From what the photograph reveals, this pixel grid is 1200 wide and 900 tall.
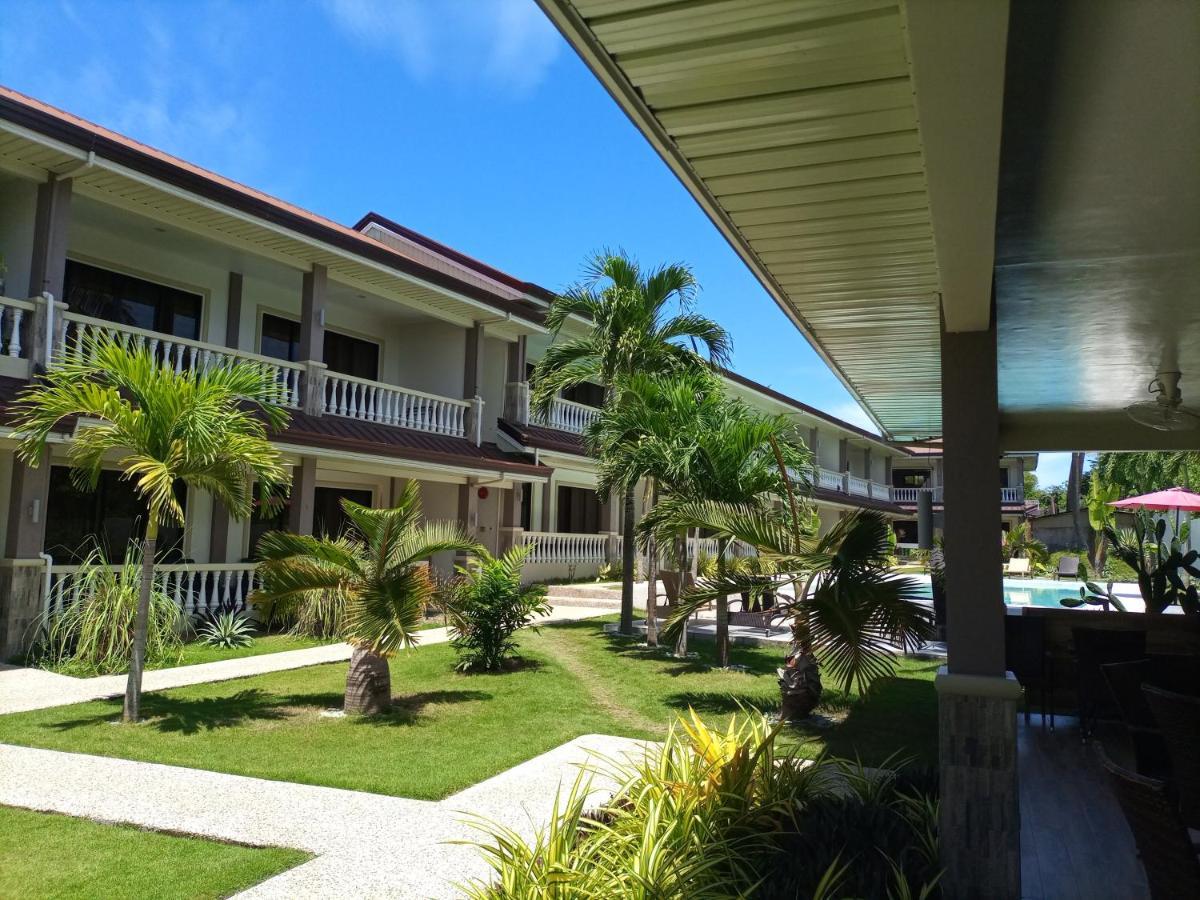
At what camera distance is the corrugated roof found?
9.16ft

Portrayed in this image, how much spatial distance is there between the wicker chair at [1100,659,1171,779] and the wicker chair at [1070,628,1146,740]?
1.41 metres

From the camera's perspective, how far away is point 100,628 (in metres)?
10.1

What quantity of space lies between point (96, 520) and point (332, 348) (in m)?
6.12

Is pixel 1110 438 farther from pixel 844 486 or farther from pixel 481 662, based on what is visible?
pixel 844 486

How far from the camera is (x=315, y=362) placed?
14.8m

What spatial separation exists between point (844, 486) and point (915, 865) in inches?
1470

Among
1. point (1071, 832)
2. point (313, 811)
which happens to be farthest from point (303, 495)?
point (1071, 832)

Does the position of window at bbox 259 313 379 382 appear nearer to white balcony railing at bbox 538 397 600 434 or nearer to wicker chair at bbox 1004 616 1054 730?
white balcony railing at bbox 538 397 600 434

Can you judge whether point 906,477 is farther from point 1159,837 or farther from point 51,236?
point 1159,837

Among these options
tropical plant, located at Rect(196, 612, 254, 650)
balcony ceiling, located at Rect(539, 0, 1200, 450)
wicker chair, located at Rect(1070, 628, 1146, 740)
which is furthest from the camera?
tropical plant, located at Rect(196, 612, 254, 650)

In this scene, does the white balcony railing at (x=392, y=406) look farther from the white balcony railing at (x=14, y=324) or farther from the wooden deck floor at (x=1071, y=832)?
the wooden deck floor at (x=1071, y=832)

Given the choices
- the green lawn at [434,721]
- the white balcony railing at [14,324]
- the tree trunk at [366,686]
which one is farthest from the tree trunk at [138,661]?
the white balcony railing at [14,324]

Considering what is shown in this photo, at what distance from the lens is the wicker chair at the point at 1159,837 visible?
2.65 meters

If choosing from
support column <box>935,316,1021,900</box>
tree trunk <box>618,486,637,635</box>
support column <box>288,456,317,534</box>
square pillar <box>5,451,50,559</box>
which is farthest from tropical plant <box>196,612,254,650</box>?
support column <box>935,316,1021,900</box>
